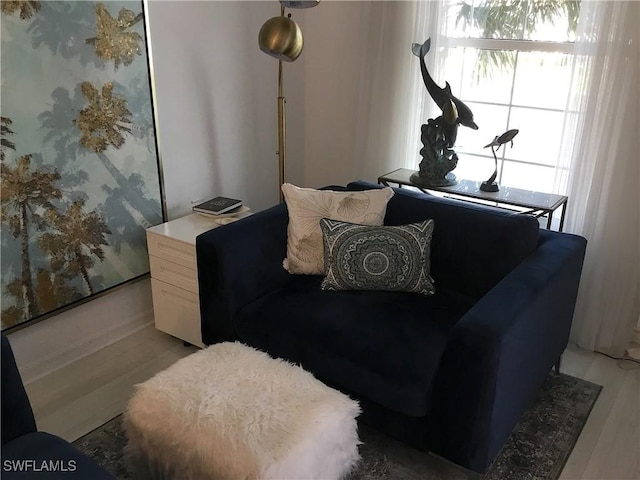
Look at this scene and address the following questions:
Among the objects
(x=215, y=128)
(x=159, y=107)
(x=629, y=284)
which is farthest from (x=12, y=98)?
(x=629, y=284)

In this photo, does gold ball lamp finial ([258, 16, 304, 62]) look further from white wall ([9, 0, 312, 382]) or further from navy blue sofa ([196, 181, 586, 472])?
navy blue sofa ([196, 181, 586, 472])

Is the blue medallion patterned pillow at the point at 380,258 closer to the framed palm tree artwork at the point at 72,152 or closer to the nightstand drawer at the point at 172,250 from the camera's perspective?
the nightstand drawer at the point at 172,250

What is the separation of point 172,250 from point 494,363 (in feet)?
4.76

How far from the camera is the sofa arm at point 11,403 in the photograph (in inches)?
60.3

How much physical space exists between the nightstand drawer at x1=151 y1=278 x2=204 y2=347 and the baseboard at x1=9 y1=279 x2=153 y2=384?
0.14 meters

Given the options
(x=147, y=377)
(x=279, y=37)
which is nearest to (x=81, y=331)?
(x=147, y=377)

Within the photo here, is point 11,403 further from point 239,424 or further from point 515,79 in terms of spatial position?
point 515,79

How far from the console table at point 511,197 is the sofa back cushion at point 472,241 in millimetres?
216

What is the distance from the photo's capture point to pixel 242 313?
7.18ft

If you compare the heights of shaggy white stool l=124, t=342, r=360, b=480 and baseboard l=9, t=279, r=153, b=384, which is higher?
shaggy white stool l=124, t=342, r=360, b=480

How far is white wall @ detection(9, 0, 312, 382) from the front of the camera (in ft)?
8.23

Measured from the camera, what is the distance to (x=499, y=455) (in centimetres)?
201

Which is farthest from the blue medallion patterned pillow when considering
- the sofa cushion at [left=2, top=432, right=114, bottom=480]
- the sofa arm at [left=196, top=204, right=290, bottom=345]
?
the sofa cushion at [left=2, top=432, right=114, bottom=480]

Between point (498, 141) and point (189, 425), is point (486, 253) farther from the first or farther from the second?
point (189, 425)
